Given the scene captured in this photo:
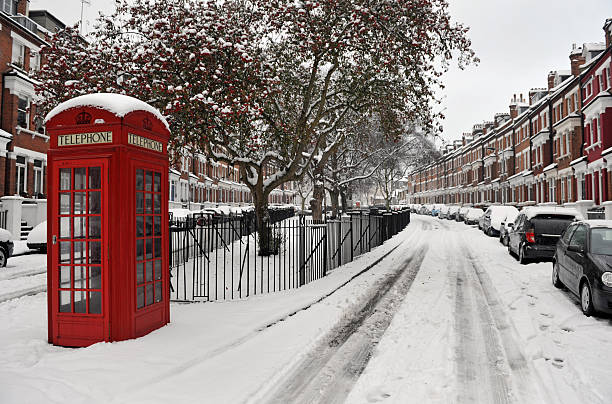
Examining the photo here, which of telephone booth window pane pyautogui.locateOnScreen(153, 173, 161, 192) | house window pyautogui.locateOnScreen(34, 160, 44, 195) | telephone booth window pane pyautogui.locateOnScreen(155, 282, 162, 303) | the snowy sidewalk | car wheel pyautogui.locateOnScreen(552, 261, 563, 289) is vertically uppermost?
Answer: house window pyautogui.locateOnScreen(34, 160, 44, 195)

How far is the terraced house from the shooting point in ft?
81.8

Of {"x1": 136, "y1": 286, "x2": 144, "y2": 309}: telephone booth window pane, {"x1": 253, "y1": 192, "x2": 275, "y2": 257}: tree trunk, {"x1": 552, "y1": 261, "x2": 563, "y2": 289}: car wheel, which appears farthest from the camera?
{"x1": 253, "y1": 192, "x2": 275, "y2": 257}: tree trunk

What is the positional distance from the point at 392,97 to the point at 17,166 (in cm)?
2075

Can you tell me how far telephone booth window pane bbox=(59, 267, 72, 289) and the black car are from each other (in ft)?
26.6

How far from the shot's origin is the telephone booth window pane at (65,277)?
5.77 m

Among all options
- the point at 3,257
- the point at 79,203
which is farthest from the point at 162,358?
the point at 3,257

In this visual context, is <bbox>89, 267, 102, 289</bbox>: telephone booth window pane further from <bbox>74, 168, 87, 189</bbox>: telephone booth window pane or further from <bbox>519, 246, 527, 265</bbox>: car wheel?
<bbox>519, 246, 527, 265</bbox>: car wheel

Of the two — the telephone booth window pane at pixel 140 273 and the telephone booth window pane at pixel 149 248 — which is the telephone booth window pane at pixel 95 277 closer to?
the telephone booth window pane at pixel 140 273

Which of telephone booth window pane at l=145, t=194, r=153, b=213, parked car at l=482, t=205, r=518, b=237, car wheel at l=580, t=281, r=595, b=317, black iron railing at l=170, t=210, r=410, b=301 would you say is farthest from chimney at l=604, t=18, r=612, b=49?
telephone booth window pane at l=145, t=194, r=153, b=213

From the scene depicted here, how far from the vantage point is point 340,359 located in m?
5.35

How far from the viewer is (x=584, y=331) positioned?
A: 6.46 m

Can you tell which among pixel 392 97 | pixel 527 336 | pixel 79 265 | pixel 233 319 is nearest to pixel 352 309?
pixel 233 319

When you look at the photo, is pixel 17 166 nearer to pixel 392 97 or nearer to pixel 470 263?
pixel 392 97

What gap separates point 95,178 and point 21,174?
22252 mm
